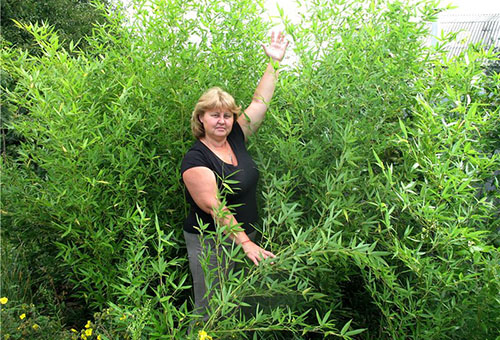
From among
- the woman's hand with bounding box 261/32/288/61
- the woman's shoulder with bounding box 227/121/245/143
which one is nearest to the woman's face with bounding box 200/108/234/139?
the woman's shoulder with bounding box 227/121/245/143

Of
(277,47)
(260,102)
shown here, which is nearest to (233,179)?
(260,102)

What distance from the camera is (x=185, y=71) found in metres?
2.46

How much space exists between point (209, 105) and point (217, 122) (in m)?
0.09

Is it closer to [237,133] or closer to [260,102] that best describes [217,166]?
[237,133]

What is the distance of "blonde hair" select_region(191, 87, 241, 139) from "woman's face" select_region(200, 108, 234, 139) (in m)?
0.02

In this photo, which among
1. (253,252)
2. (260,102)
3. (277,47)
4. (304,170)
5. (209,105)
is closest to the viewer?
(253,252)

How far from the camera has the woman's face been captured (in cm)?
228

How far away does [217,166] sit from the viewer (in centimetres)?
225

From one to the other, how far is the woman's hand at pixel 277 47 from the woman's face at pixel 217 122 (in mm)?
442

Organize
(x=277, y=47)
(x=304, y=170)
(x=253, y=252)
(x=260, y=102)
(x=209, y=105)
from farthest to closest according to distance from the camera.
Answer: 1. (x=277, y=47)
2. (x=260, y=102)
3. (x=209, y=105)
4. (x=304, y=170)
5. (x=253, y=252)

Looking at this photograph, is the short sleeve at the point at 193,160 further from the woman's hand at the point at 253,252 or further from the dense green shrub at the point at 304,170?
the woman's hand at the point at 253,252

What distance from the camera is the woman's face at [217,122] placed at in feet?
7.49

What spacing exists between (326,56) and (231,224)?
101 centimetres

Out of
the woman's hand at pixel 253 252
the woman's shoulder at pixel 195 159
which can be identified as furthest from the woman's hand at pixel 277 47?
the woman's hand at pixel 253 252
